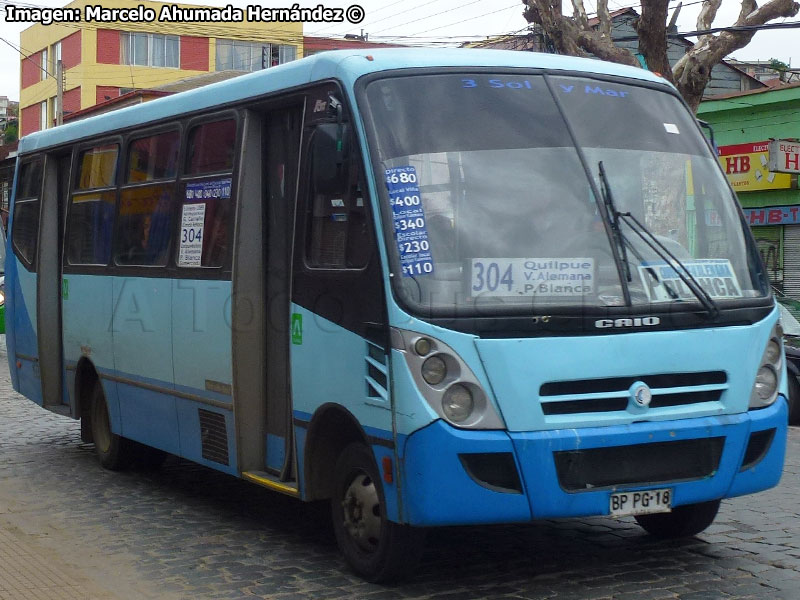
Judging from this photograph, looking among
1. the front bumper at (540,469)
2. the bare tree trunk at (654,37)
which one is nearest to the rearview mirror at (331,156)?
the front bumper at (540,469)

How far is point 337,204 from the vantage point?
6.38m

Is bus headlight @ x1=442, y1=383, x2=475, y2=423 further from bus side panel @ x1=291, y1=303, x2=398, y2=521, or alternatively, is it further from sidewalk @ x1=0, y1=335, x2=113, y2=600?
sidewalk @ x1=0, y1=335, x2=113, y2=600

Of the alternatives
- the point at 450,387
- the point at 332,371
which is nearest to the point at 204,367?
the point at 332,371

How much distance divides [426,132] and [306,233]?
1.02m

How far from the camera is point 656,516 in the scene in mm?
7145

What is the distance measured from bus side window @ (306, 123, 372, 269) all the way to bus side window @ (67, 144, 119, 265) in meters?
3.51

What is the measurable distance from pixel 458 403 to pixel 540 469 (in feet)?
1.56

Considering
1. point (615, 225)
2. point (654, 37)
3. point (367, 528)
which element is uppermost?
point (654, 37)

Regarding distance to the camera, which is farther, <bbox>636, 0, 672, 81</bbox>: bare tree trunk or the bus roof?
<bbox>636, 0, 672, 81</bbox>: bare tree trunk

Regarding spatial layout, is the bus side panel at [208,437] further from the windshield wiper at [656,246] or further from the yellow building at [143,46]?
the yellow building at [143,46]

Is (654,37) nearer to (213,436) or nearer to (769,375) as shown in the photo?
(213,436)

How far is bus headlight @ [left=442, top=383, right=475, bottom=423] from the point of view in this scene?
5613 mm

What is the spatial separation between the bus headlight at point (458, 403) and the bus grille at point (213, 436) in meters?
2.41

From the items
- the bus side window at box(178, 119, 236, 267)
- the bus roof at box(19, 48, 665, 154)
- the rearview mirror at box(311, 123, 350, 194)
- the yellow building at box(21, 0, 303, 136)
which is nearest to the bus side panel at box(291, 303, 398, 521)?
the rearview mirror at box(311, 123, 350, 194)
